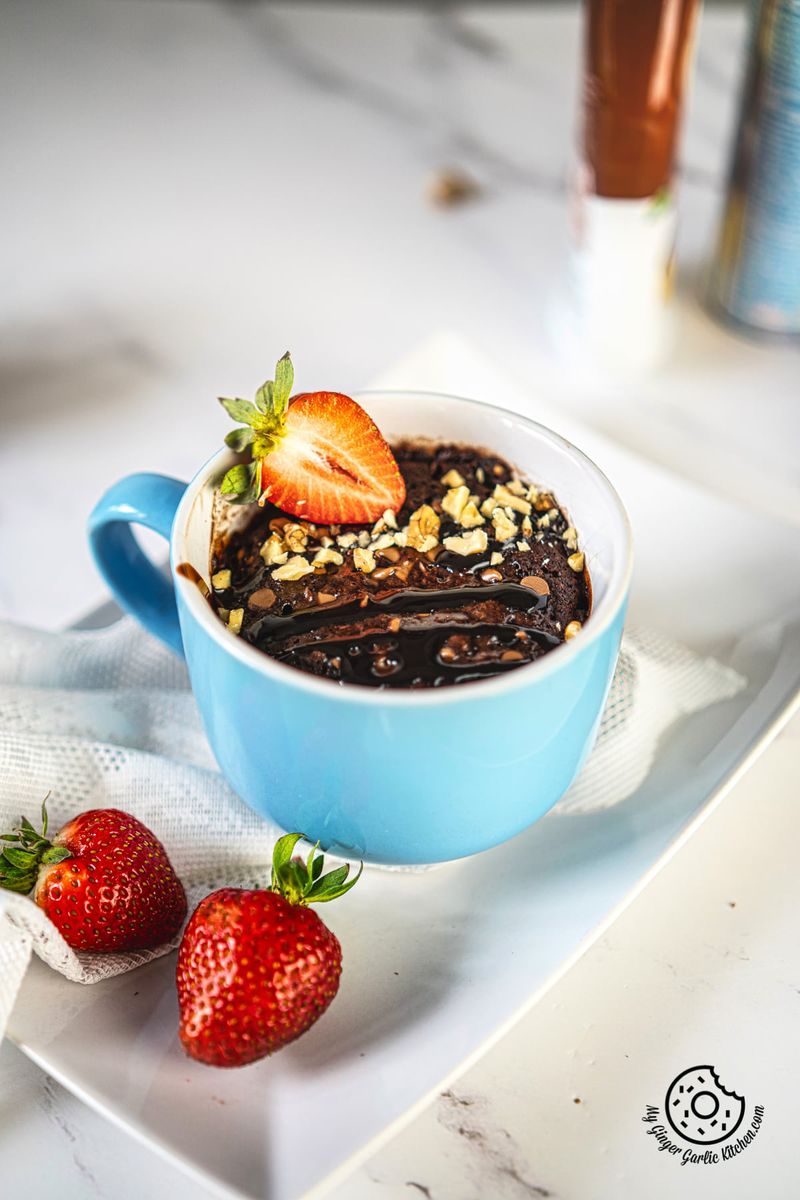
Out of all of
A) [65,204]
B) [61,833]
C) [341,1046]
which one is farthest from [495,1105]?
[65,204]

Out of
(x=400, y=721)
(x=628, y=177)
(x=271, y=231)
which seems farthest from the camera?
(x=271, y=231)

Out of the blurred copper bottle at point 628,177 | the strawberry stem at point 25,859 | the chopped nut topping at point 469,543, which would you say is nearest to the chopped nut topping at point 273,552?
the chopped nut topping at point 469,543

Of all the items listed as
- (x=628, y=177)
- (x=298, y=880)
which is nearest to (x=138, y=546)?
(x=298, y=880)

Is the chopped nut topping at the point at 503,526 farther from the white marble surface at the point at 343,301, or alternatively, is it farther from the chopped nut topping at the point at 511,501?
the white marble surface at the point at 343,301

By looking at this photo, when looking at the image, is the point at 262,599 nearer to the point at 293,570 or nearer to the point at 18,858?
the point at 293,570

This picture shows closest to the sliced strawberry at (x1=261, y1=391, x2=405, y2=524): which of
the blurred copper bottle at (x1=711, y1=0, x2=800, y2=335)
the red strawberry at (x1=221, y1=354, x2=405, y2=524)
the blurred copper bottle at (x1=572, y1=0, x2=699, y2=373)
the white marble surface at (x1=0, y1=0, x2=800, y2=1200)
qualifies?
the red strawberry at (x1=221, y1=354, x2=405, y2=524)

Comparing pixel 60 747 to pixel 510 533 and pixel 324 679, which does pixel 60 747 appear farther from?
pixel 510 533

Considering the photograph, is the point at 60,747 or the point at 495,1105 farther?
the point at 60,747

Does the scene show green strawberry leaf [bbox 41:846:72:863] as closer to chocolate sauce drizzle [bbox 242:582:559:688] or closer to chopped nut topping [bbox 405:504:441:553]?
chocolate sauce drizzle [bbox 242:582:559:688]
